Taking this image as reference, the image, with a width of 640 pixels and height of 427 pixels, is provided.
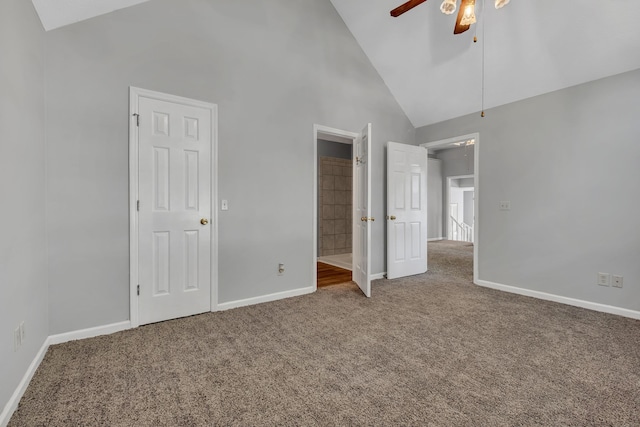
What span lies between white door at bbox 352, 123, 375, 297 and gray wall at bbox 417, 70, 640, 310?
172 centimetres

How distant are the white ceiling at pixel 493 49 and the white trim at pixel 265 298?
131 inches

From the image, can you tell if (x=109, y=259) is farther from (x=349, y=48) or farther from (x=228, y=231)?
(x=349, y=48)

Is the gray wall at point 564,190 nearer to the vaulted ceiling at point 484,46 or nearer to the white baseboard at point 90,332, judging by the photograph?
the vaulted ceiling at point 484,46

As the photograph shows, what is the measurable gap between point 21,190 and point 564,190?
4905 millimetres

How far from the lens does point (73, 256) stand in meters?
2.38

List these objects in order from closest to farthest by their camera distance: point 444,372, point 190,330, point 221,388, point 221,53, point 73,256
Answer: point 221,388, point 444,372, point 73,256, point 190,330, point 221,53

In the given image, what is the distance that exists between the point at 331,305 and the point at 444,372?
59.7 inches

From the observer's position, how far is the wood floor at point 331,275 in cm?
428

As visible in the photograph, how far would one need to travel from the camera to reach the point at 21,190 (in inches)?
69.6

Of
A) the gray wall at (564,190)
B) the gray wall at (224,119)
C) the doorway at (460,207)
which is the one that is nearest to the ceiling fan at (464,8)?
the gray wall at (224,119)

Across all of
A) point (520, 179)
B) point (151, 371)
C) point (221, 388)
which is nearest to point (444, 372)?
point (221, 388)

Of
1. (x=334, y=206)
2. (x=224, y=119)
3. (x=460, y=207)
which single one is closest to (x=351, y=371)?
(x=224, y=119)

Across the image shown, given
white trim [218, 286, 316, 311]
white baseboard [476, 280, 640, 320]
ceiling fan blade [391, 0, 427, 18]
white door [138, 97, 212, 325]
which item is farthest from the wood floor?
ceiling fan blade [391, 0, 427, 18]

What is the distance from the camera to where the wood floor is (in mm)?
4277
